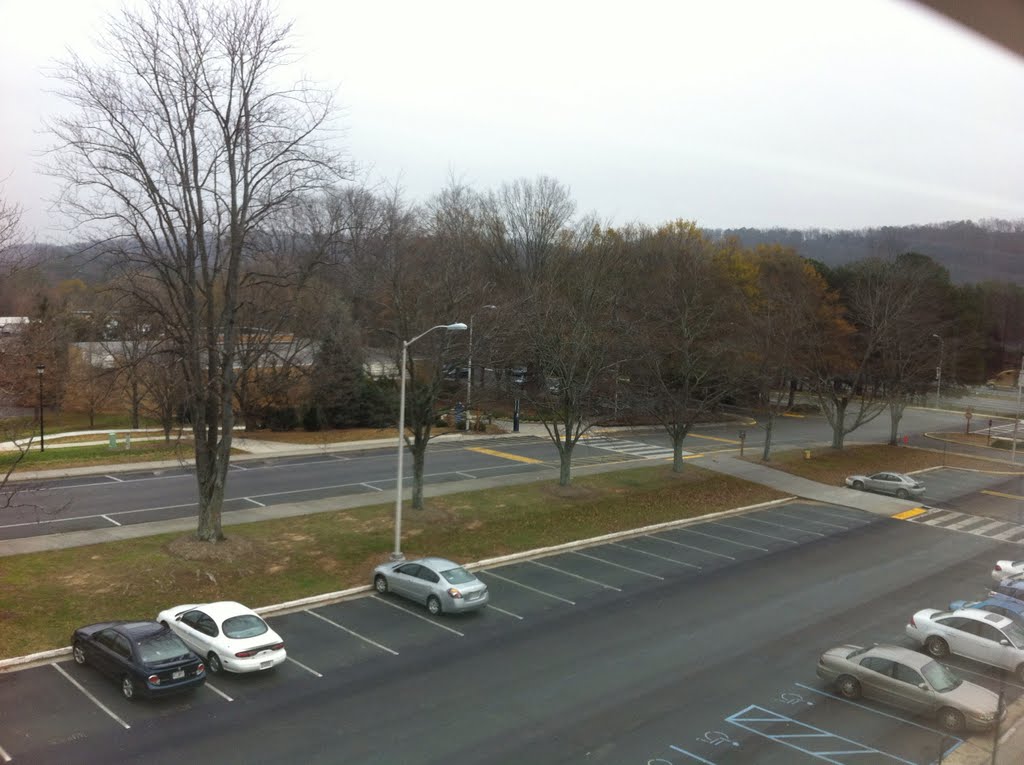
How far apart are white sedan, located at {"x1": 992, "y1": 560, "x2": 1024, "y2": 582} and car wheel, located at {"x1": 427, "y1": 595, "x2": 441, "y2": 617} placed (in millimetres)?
15769

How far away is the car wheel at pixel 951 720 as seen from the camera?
1277 centimetres

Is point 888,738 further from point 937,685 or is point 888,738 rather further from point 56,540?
point 56,540

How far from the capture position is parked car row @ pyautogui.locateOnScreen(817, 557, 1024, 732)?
12.9 meters

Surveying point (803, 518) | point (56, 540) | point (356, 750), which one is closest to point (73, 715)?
point (356, 750)

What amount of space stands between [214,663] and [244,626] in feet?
2.74

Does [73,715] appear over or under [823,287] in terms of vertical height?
under

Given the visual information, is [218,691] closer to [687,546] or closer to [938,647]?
[938,647]

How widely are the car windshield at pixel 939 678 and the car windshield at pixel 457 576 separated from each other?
31.3 ft

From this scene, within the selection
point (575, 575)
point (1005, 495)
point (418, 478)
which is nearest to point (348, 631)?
point (575, 575)

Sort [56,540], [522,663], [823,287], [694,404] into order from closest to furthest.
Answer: [522,663], [56,540], [694,404], [823,287]

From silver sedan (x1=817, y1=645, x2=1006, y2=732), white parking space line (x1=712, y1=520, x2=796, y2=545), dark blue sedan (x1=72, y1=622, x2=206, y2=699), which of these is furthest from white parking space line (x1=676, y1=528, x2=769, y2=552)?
dark blue sedan (x1=72, y1=622, x2=206, y2=699)

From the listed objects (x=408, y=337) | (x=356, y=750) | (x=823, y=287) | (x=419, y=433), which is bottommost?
(x=356, y=750)

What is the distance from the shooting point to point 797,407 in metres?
71.2

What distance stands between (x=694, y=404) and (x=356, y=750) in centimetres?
2942
